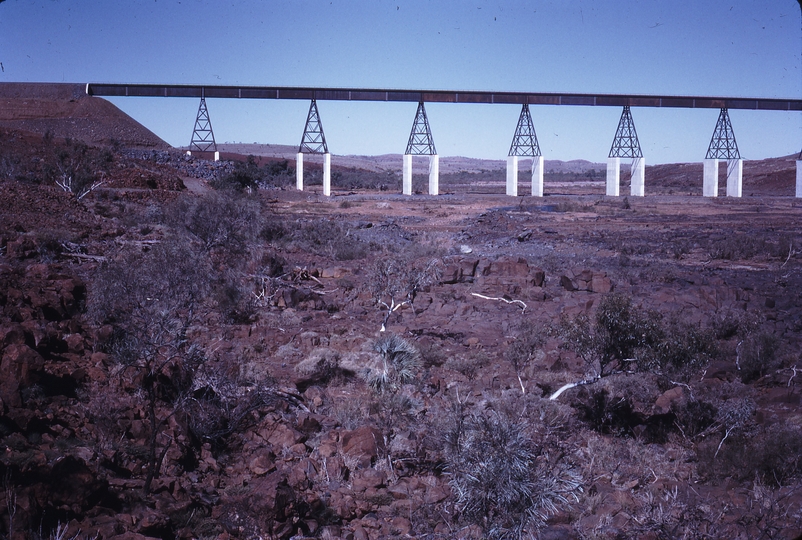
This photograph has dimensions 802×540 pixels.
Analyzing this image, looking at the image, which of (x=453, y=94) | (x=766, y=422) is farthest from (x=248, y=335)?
(x=453, y=94)

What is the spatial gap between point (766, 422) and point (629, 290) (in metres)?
7.13

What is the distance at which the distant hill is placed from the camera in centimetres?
5153

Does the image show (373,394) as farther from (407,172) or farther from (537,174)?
(537,174)

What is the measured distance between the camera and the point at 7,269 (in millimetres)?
9477

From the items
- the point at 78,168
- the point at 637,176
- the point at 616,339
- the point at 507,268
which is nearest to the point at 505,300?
the point at 507,268

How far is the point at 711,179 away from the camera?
50.4 m

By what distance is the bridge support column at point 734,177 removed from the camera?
5018 centimetres

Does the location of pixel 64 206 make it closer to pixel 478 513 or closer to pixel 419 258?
pixel 419 258

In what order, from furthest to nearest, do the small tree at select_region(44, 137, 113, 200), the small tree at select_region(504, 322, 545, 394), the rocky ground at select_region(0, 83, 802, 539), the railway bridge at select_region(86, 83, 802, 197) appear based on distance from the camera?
1. the railway bridge at select_region(86, 83, 802, 197)
2. the small tree at select_region(44, 137, 113, 200)
3. the small tree at select_region(504, 322, 545, 394)
4. the rocky ground at select_region(0, 83, 802, 539)

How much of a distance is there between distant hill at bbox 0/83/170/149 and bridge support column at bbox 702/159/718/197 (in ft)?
156

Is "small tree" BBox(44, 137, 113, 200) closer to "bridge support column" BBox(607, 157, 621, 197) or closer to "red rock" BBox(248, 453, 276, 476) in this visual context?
Result: "red rock" BBox(248, 453, 276, 476)

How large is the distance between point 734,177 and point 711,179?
2312 mm

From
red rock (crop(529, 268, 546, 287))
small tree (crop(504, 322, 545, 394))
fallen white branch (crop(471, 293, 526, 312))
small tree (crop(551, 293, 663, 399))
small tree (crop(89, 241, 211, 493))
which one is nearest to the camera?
small tree (crop(89, 241, 211, 493))

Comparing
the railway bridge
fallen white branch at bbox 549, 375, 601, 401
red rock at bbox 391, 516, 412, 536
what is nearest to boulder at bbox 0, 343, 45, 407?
red rock at bbox 391, 516, 412, 536
